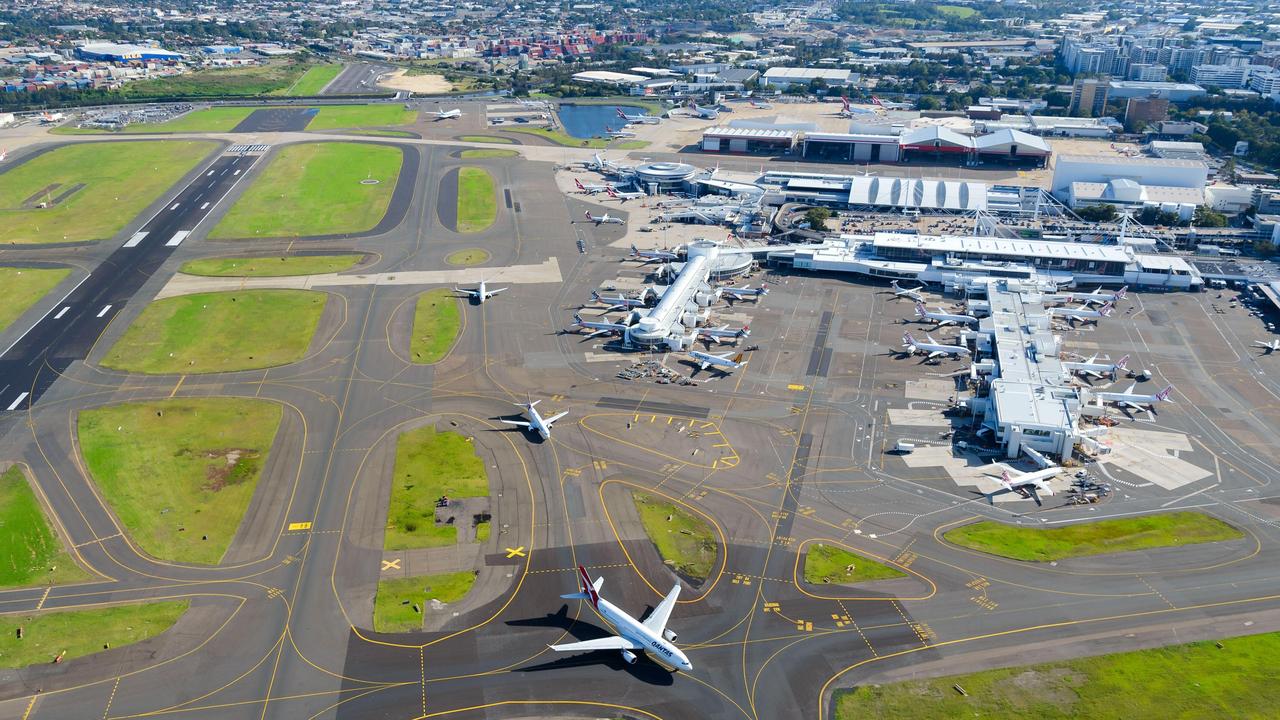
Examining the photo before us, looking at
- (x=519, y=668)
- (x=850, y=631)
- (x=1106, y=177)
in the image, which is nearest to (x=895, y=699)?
(x=850, y=631)

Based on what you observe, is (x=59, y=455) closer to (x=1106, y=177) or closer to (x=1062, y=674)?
(x=1062, y=674)

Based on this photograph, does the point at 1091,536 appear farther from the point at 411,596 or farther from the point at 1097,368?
the point at 411,596

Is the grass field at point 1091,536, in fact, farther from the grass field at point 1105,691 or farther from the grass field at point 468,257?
the grass field at point 468,257

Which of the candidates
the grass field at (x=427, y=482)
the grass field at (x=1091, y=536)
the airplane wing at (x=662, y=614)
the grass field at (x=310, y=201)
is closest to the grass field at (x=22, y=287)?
the grass field at (x=310, y=201)

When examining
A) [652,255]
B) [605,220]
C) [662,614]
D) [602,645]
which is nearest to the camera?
[602,645]

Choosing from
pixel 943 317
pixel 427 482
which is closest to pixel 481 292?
pixel 427 482

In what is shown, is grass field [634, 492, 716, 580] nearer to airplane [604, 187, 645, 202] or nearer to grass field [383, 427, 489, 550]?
grass field [383, 427, 489, 550]

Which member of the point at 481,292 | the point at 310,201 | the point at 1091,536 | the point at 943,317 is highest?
the point at 310,201
